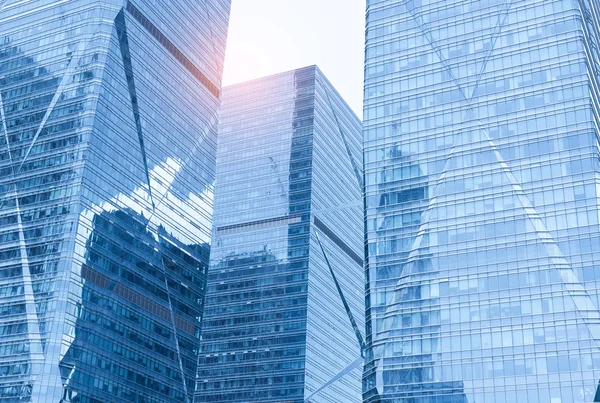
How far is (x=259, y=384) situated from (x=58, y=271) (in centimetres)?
7223

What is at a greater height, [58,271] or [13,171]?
[13,171]

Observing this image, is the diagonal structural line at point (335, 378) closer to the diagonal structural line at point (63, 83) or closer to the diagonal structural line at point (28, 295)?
the diagonal structural line at point (28, 295)

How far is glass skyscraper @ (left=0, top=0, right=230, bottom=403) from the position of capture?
116750 millimetres

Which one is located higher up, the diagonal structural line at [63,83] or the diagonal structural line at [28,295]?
the diagonal structural line at [63,83]

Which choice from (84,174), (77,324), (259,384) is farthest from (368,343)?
(259,384)

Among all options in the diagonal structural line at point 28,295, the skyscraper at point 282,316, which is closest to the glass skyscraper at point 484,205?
the diagonal structural line at point 28,295

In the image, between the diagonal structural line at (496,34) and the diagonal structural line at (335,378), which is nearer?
the diagonal structural line at (496,34)

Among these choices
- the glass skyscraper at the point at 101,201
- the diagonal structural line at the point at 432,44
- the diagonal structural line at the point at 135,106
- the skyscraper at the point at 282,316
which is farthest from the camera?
the skyscraper at the point at 282,316

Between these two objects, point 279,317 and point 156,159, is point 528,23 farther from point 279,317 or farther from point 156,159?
point 279,317

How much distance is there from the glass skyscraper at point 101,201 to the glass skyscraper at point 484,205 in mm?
37551

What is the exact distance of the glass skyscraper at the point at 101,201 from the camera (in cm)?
11675

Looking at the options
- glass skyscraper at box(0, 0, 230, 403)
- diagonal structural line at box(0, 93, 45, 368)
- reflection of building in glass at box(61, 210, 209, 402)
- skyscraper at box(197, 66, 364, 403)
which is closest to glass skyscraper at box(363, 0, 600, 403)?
reflection of building in glass at box(61, 210, 209, 402)

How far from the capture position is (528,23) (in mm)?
116375

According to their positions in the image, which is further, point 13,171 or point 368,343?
point 13,171
